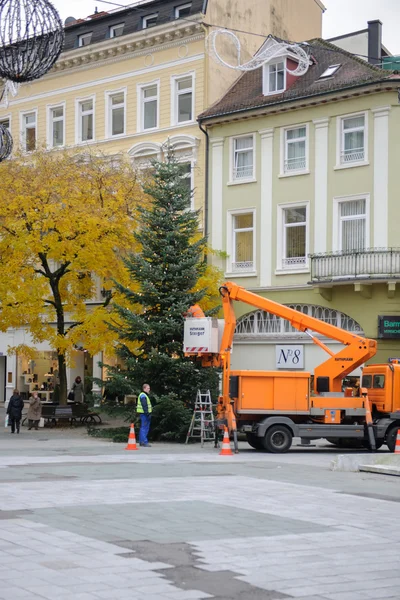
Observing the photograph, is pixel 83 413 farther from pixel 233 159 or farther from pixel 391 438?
pixel 391 438

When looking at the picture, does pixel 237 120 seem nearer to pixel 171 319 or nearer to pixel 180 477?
pixel 171 319

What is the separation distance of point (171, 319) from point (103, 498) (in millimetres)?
14311

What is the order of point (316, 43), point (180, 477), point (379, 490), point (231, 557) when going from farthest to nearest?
point (316, 43) < point (180, 477) < point (379, 490) < point (231, 557)

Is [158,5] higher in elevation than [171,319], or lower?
higher

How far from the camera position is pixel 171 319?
2855cm

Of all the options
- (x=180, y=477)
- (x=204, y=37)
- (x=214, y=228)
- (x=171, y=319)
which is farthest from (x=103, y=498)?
A: (x=204, y=37)

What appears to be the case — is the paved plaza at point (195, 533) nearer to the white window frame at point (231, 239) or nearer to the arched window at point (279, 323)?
the arched window at point (279, 323)

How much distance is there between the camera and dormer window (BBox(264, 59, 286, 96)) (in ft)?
127

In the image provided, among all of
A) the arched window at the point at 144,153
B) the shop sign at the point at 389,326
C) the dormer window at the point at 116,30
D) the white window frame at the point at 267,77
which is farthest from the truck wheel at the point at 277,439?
the dormer window at the point at 116,30

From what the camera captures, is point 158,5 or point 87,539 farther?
point 158,5

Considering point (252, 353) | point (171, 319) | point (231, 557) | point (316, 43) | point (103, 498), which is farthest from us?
point (316, 43)

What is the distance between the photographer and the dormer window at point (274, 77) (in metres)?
38.8

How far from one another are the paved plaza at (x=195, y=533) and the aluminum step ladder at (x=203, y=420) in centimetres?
645

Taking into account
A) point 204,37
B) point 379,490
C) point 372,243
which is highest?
point 204,37
